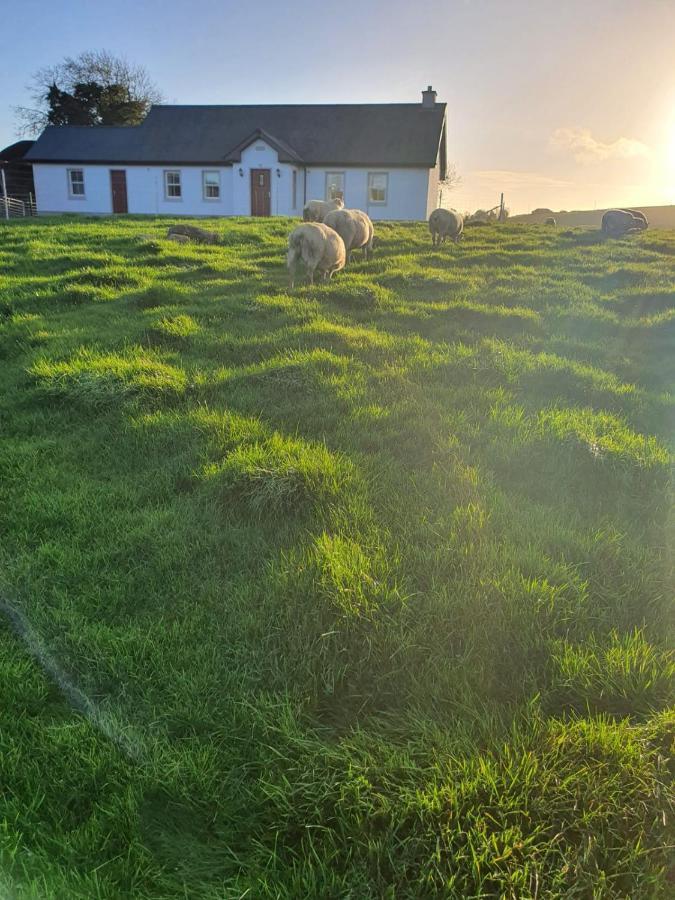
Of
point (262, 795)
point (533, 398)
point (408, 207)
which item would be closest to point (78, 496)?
point (262, 795)

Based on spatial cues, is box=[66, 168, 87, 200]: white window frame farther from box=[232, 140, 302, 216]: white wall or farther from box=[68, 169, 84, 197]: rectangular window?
box=[232, 140, 302, 216]: white wall

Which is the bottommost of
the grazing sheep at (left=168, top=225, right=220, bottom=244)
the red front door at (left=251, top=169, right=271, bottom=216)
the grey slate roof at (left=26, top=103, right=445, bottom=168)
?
the grazing sheep at (left=168, top=225, right=220, bottom=244)

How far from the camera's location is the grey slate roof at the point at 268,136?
32.1 metres

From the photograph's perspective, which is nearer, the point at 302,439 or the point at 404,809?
the point at 404,809

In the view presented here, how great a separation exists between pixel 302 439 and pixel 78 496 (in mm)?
1686

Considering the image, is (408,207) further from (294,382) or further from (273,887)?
(273,887)

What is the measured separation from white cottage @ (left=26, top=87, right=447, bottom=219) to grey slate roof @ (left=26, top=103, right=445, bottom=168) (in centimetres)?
6

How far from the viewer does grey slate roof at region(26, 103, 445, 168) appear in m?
32.1

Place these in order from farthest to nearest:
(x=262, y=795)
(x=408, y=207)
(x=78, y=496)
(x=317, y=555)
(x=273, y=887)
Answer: (x=408, y=207) < (x=78, y=496) < (x=317, y=555) < (x=262, y=795) < (x=273, y=887)

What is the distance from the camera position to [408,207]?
32.2m

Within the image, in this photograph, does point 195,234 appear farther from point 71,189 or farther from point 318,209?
point 71,189

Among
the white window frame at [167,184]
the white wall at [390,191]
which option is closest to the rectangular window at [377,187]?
the white wall at [390,191]

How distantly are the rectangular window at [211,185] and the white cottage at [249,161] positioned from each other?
59 millimetres

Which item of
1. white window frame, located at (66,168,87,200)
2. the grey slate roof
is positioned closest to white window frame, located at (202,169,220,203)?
the grey slate roof
